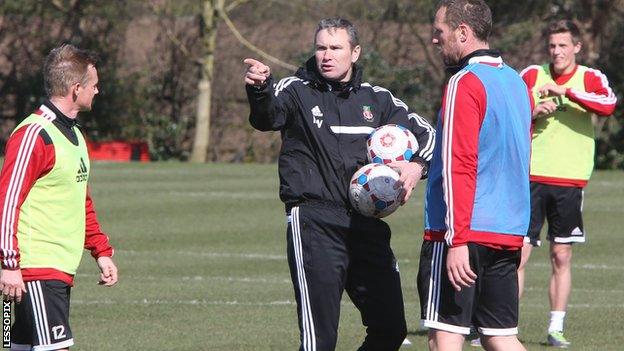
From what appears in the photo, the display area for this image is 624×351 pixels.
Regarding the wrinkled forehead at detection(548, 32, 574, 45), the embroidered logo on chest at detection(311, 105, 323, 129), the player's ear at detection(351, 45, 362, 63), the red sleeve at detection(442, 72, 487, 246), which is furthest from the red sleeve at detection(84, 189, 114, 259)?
the wrinkled forehead at detection(548, 32, 574, 45)

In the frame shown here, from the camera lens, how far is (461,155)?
607 centimetres

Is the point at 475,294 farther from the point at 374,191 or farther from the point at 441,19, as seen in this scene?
the point at 441,19

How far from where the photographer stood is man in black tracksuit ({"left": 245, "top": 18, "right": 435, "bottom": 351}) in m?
6.88

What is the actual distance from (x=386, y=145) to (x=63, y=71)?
170cm

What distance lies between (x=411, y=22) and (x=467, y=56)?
80.3 feet

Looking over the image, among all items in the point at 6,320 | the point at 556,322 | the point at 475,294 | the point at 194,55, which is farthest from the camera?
the point at 194,55

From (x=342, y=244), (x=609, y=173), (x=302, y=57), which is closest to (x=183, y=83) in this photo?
(x=302, y=57)

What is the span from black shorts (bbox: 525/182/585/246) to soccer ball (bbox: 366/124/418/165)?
9.85ft

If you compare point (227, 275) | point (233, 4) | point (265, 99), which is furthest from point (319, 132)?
point (233, 4)

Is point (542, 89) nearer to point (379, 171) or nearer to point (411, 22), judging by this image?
point (379, 171)

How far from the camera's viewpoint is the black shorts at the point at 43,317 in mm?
6328

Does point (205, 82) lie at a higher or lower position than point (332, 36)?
lower

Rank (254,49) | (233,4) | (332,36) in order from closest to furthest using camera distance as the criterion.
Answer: (332,36)
(233,4)
(254,49)

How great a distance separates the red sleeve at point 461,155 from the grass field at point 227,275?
323 centimetres
